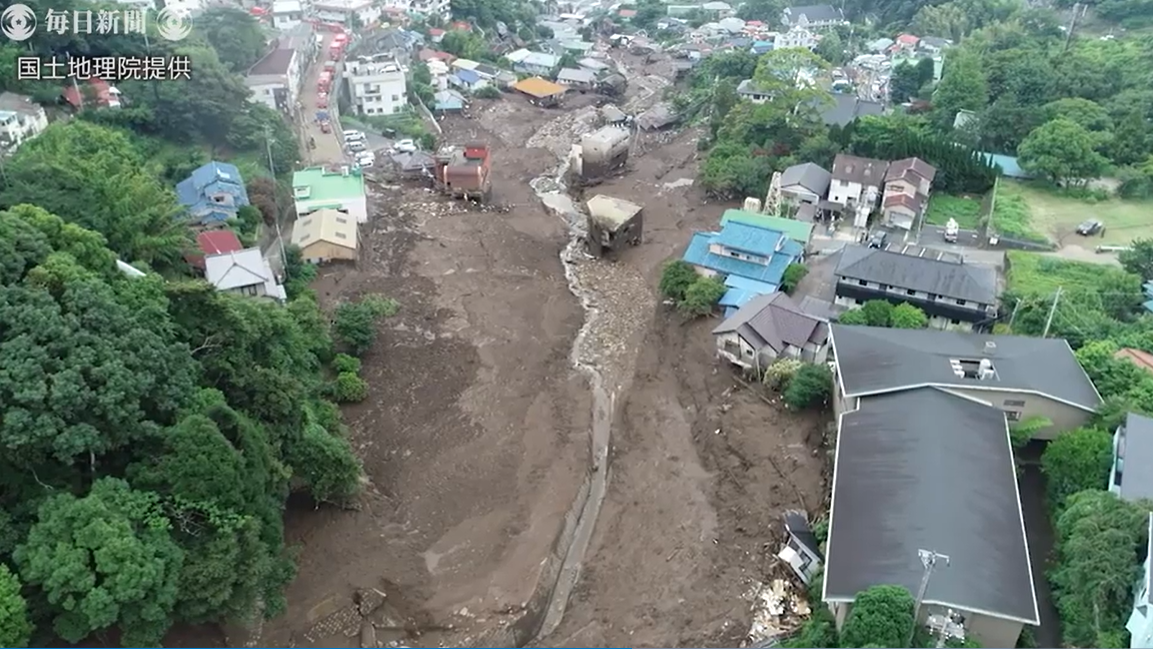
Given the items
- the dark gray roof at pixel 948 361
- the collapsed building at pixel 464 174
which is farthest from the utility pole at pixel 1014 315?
the collapsed building at pixel 464 174

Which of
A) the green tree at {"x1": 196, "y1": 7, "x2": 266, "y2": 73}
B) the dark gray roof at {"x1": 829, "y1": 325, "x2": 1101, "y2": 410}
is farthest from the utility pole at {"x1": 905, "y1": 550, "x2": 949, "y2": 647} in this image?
the green tree at {"x1": 196, "y1": 7, "x2": 266, "y2": 73}

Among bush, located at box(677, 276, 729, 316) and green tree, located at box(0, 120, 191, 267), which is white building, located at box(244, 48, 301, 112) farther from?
bush, located at box(677, 276, 729, 316)

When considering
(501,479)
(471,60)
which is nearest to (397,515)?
(501,479)

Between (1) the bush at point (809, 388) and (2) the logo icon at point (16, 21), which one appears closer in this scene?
(1) the bush at point (809, 388)

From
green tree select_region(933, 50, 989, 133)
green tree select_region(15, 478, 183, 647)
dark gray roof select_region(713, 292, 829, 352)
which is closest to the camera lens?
green tree select_region(15, 478, 183, 647)

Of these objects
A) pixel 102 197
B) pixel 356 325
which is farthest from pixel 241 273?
pixel 102 197

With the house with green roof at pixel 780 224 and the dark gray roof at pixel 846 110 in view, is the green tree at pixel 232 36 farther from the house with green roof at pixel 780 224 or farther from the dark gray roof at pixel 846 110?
the dark gray roof at pixel 846 110
